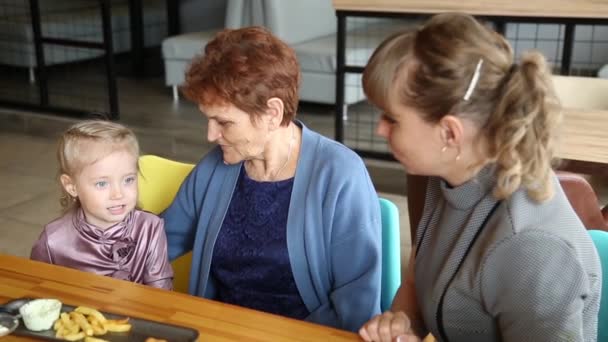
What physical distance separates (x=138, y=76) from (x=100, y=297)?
5.67 metres

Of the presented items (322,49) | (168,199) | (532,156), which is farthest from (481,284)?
(322,49)

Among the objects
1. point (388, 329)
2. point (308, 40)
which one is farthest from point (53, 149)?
point (388, 329)

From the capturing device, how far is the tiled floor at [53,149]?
3515 millimetres

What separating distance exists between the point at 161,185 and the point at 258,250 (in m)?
0.39

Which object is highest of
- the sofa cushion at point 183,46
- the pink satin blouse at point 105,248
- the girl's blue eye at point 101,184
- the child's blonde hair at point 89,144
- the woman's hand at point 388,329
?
the child's blonde hair at point 89,144

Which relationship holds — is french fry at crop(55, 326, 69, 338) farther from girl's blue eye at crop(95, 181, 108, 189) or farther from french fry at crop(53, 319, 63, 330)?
girl's blue eye at crop(95, 181, 108, 189)

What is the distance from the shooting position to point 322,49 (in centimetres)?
510

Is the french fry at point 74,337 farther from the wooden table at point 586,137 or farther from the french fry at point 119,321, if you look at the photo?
the wooden table at point 586,137

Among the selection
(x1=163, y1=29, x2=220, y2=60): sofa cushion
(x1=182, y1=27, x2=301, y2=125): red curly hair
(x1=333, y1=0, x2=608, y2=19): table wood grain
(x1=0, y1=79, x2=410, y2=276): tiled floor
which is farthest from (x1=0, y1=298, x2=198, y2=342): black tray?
(x1=163, y1=29, x2=220, y2=60): sofa cushion

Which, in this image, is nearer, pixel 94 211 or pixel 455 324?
pixel 455 324

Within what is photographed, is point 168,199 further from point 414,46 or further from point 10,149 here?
point 10,149

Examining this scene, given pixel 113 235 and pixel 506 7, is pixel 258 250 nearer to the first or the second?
pixel 113 235

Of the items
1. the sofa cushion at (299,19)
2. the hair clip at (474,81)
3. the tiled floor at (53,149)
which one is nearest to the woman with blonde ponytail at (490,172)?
the hair clip at (474,81)

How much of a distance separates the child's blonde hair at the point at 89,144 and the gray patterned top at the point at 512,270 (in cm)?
81
